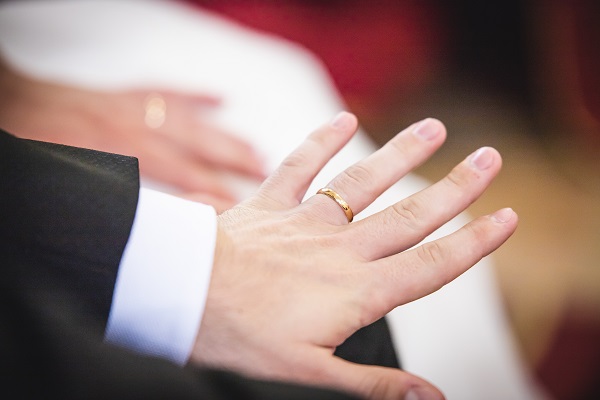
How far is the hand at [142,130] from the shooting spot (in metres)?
0.95

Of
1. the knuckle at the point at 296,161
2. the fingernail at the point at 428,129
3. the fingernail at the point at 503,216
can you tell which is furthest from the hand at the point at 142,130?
the fingernail at the point at 503,216

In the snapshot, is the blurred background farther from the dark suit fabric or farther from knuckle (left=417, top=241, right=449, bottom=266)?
the dark suit fabric

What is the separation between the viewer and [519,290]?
0.95m

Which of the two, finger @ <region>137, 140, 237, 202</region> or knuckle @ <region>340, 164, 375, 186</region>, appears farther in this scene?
finger @ <region>137, 140, 237, 202</region>

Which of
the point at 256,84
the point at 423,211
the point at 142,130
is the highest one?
the point at 423,211

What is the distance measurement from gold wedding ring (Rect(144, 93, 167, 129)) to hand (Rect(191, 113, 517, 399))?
0.48 meters

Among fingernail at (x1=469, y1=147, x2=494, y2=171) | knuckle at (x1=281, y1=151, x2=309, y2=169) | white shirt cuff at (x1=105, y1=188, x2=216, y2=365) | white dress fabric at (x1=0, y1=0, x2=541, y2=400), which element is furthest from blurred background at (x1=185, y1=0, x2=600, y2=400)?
white shirt cuff at (x1=105, y1=188, x2=216, y2=365)

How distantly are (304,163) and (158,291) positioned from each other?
28cm

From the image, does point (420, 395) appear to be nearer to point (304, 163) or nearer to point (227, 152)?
point (304, 163)

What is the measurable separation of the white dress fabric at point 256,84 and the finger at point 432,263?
19cm

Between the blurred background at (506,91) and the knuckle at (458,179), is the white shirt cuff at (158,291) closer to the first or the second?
the knuckle at (458,179)

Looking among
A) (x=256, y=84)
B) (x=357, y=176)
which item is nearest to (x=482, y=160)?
(x=357, y=176)

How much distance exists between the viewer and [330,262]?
0.55 m

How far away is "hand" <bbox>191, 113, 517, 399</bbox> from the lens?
0.49 meters
